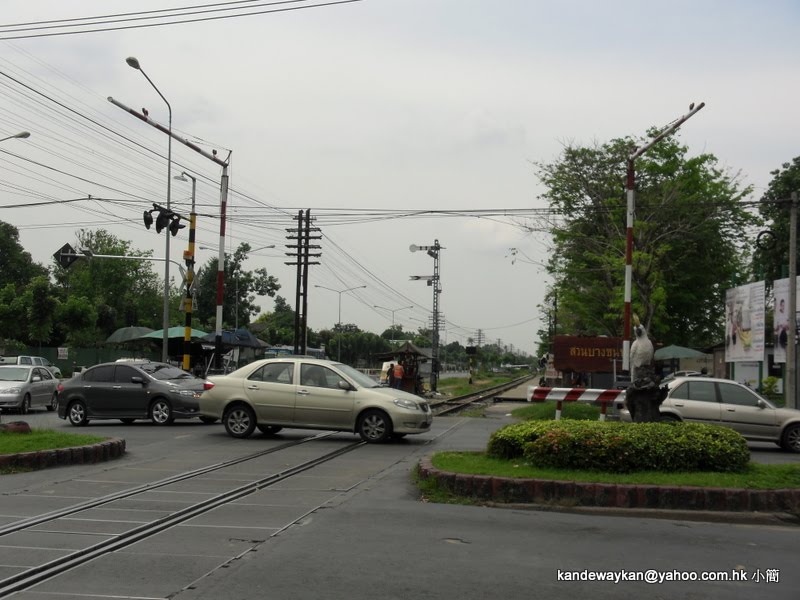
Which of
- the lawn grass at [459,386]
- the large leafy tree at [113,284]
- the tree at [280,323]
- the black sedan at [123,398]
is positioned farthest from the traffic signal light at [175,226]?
the tree at [280,323]

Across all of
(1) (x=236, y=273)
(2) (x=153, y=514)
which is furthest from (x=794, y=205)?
(1) (x=236, y=273)

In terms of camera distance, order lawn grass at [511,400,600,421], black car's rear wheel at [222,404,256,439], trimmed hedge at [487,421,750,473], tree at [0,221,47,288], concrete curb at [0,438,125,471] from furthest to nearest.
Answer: tree at [0,221,47,288], lawn grass at [511,400,600,421], black car's rear wheel at [222,404,256,439], concrete curb at [0,438,125,471], trimmed hedge at [487,421,750,473]

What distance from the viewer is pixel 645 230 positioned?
118ft

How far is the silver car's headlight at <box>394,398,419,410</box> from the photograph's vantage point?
16203mm

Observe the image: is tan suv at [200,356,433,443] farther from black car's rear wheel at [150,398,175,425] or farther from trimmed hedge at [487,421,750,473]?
trimmed hedge at [487,421,750,473]

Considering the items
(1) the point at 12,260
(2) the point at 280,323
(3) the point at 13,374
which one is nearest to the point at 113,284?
(1) the point at 12,260

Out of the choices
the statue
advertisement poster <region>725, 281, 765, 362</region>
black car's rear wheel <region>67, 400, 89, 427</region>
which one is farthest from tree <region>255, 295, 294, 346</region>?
the statue

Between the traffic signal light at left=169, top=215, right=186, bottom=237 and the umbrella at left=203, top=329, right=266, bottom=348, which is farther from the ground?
the traffic signal light at left=169, top=215, right=186, bottom=237

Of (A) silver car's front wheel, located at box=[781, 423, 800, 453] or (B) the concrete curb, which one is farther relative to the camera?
(A) silver car's front wheel, located at box=[781, 423, 800, 453]

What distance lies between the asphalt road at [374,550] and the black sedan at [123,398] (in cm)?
855

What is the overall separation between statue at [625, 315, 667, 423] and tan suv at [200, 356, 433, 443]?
4.44 meters

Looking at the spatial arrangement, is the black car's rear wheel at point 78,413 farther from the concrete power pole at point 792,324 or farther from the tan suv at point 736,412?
the concrete power pole at point 792,324

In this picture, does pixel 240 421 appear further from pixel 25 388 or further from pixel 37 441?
pixel 25 388

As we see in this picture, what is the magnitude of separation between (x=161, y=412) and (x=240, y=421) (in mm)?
3899
